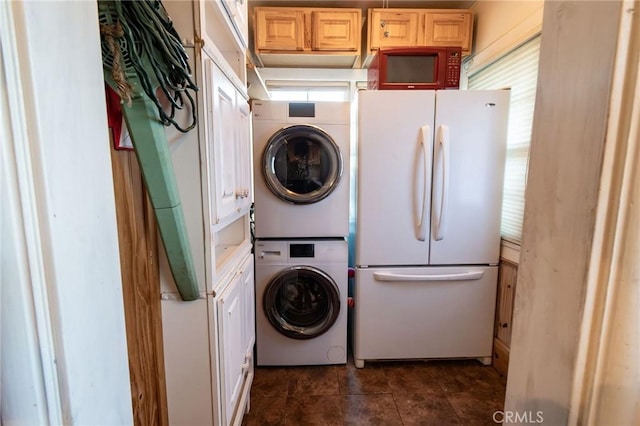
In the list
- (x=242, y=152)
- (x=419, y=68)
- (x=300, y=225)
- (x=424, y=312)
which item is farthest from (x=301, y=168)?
(x=424, y=312)

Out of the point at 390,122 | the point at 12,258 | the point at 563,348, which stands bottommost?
the point at 563,348

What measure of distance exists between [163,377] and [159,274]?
39 centimetres

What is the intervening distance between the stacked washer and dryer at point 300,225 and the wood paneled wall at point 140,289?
41.4 inches

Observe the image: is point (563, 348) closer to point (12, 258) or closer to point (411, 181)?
point (12, 258)

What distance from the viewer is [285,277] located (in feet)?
6.93

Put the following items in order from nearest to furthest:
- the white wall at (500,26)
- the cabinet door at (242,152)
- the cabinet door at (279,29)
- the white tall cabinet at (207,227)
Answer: the white tall cabinet at (207,227) → the cabinet door at (242,152) → the white wall at (500,26) → the cabinet door at (279,29)

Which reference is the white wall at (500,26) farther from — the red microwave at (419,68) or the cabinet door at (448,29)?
the red microwave at (419,68)

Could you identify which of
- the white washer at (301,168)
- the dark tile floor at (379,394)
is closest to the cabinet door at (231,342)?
the dark tile floor at (379,394)

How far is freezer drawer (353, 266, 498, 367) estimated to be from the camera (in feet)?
6.98

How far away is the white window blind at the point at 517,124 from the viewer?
1945 mm

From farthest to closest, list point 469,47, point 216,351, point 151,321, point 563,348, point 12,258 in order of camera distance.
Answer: point 469,47 → point 216,351 → point 151,321 → point 563,348 → point 12,258

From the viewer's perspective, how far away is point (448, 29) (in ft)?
7.95

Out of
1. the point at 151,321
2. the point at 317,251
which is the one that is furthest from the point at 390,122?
the point at 151,321

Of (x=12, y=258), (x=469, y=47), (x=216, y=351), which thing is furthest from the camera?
(x=469, y=47)
